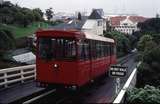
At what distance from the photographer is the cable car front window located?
60.2ft

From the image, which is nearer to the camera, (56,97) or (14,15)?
(56,97)

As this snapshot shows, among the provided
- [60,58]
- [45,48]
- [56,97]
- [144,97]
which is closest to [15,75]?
[56,97]

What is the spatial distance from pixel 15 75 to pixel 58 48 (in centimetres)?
480

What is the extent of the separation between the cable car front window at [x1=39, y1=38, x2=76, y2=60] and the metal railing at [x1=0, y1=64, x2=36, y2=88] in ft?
11.3

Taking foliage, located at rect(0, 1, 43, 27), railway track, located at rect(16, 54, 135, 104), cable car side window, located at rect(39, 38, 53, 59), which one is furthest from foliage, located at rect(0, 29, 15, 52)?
foliage, located at rect(0, 1, 43, 27)

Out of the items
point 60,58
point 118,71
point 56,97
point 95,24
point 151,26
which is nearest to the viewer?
point 118,71

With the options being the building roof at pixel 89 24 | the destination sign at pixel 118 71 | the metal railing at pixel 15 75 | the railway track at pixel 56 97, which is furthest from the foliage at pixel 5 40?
the building roof at pixel 89 24

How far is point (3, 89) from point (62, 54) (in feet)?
14.4

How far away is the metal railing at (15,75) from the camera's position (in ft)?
70.6

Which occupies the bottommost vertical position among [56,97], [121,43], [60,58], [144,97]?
[121,43]

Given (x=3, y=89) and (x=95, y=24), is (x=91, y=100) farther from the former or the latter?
(x=95, y=24)

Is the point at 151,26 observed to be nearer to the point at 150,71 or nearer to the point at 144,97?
the point at 150,71

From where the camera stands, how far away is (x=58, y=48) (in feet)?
60.7

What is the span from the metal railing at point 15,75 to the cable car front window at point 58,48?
343cm
